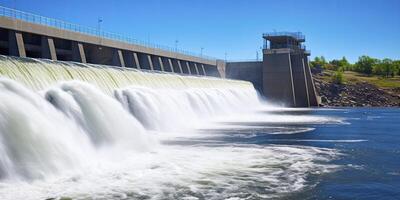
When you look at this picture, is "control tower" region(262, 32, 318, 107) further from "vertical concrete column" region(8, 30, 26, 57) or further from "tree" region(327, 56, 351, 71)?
"tree" region(327, 56, 351, 71)

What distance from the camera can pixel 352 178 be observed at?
12.8 m

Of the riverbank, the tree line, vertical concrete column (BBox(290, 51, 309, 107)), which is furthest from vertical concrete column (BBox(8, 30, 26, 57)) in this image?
the tree line

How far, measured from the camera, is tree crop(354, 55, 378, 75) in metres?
130

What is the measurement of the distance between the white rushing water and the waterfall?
38 millimetres

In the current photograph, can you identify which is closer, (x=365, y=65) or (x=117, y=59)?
(x=117, y=59)

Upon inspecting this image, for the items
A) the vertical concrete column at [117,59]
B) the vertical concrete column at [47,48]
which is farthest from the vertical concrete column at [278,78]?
the vertical concrete column at [47,48]

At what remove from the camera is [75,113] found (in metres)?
17.1

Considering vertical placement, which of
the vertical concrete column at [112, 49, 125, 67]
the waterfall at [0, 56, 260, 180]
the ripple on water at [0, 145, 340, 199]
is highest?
the vertical concrete column at [112, 49, 125, 67]

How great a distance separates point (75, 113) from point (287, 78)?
163 feet

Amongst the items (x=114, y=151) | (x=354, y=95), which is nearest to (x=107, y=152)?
(x=114, y=151)

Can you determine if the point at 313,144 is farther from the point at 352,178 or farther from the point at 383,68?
the point at 383,68

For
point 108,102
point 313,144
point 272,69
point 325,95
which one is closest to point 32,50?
point 108,102

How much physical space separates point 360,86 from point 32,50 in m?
67.7

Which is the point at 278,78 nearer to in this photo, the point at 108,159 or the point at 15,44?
the point at 15,44
